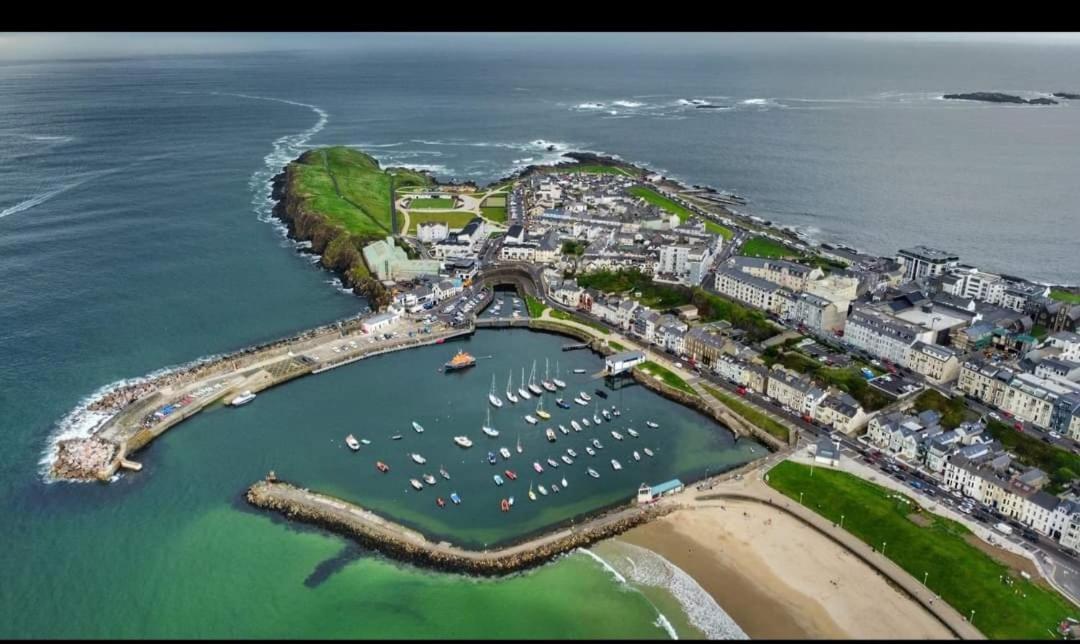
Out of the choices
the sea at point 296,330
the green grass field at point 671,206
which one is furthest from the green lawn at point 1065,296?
the green grass field at point 671,206

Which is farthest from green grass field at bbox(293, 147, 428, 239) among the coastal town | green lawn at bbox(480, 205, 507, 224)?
green lawn at bbox(480, 205, 507, 224)

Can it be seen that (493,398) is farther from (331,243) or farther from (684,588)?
(331,243)

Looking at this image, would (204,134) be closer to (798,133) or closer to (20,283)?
(20,283)

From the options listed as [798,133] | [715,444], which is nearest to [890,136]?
[798,133]

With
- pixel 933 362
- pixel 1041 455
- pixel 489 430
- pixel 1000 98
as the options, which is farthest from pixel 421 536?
pixel 1000 98

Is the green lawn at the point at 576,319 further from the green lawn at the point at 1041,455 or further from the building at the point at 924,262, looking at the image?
Answer: the building at the point at 924,262

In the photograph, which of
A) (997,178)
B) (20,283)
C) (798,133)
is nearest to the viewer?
(20,283)

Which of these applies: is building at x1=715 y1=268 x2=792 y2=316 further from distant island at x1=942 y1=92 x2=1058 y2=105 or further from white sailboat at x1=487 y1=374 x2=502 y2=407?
distant island at x1=942 y1=92 x2=1058 y2=105
